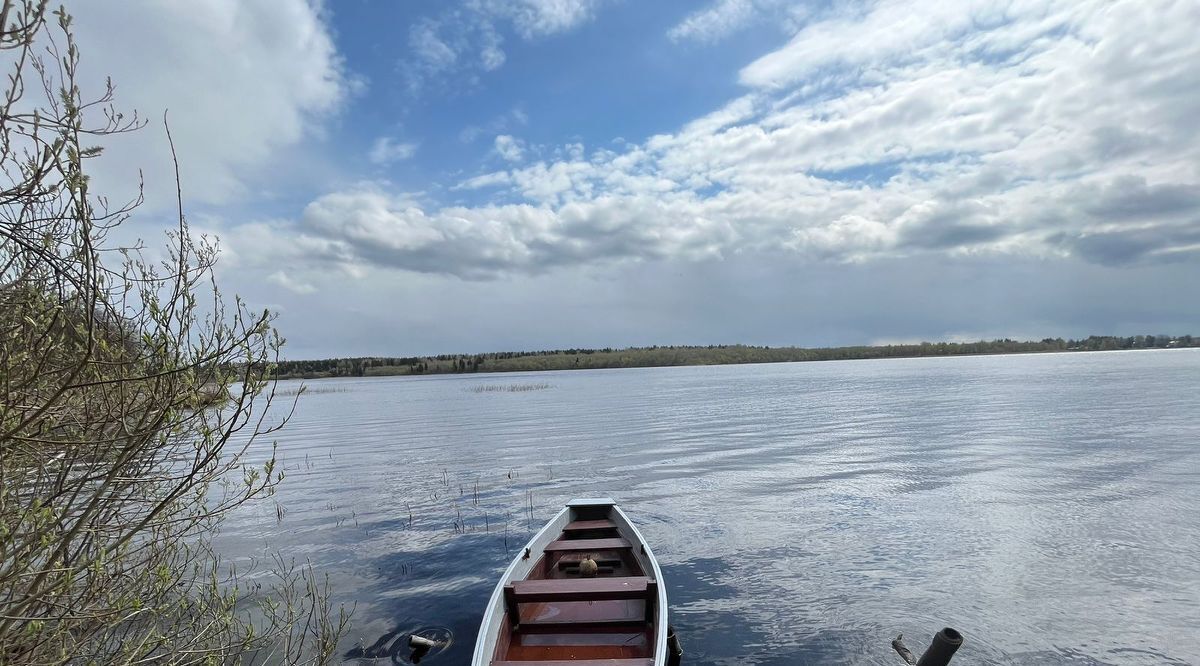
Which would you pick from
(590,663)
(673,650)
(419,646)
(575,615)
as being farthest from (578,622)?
(419,646)

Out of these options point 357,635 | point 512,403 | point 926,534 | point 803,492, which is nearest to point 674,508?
point 803,492

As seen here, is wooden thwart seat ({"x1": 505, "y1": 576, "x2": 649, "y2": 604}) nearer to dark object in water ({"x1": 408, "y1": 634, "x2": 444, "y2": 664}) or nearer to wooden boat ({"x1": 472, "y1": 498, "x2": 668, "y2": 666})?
wooden boat ({"x1": 472, "y1": 498, "x2": 668, "y2": 666})

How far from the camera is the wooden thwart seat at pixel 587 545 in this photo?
13578 millimetres

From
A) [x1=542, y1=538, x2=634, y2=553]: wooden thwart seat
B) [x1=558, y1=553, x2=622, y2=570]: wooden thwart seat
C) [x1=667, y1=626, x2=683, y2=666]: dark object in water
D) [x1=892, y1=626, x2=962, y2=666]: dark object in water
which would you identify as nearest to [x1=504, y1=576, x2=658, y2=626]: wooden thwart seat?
[x1=667, y1=626, x2=683, y2=666]: dark object in water

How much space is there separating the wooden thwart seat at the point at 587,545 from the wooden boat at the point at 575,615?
1.26 feet

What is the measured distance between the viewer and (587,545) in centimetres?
1377

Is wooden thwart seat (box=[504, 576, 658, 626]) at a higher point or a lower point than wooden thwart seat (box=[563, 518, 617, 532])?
higher

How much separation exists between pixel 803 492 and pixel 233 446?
37.1 m

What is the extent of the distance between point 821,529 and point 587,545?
7.65m

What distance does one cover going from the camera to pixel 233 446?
41312 millimetres

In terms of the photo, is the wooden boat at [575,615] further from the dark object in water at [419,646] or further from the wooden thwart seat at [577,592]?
the dark object in water at [419,646]

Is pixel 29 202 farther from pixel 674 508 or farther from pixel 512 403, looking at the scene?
pixel 512 403

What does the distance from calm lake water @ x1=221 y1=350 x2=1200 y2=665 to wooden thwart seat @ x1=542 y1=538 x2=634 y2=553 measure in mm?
1482

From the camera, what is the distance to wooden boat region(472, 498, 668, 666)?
28.8 feet
